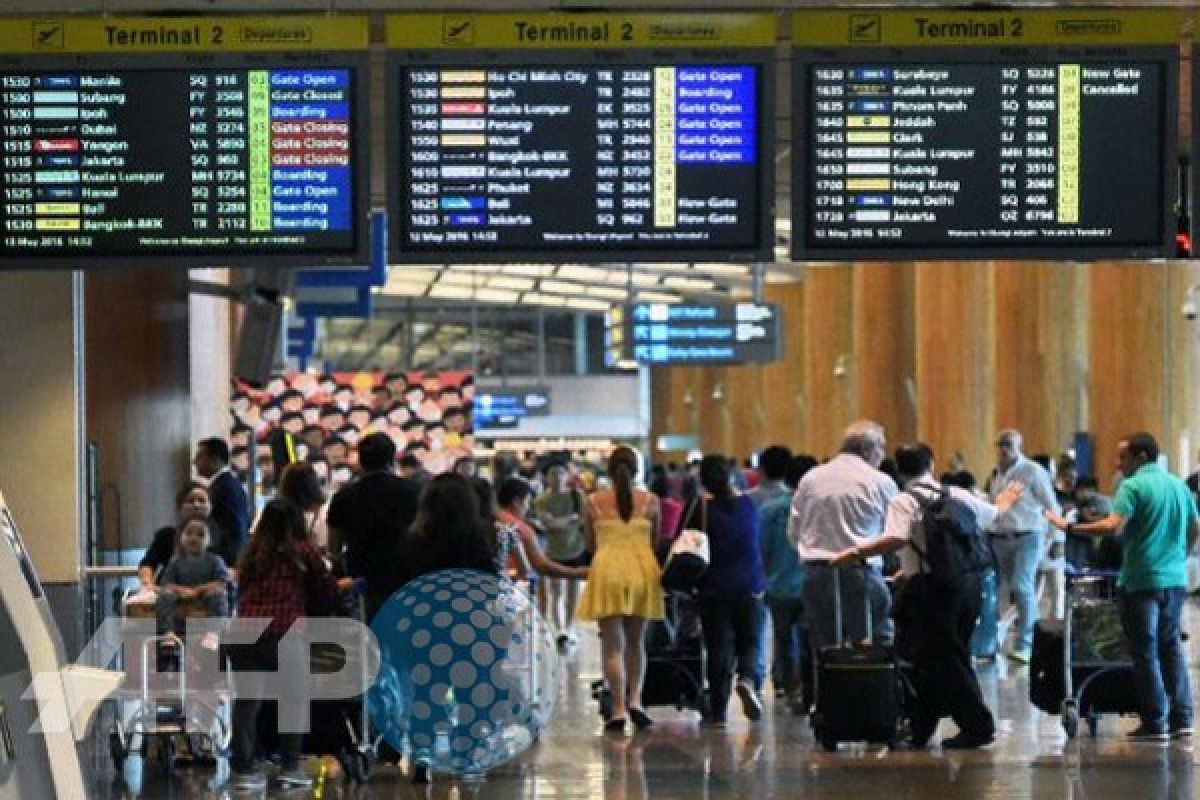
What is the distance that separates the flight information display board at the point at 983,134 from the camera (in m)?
11.0

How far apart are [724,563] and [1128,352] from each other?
45.2 ft

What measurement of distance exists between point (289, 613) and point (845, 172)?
126 inches

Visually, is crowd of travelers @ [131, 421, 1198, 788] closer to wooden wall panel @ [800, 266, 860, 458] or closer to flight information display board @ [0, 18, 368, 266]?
flight information display board @ [0, 18, 368, 266]

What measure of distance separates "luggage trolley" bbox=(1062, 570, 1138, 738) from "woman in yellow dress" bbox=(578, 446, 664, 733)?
2.25 meters

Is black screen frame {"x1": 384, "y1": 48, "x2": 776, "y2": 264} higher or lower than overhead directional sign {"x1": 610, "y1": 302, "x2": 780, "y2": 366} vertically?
higher

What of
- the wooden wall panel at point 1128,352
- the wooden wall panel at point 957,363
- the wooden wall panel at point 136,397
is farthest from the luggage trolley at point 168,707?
the wooden wall panel at point 957,363

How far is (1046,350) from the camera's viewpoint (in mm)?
30422

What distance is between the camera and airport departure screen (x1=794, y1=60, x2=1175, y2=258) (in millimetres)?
11023

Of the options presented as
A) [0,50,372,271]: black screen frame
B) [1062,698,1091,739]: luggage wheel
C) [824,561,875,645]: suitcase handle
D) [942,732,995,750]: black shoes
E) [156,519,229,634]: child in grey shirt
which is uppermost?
[0,50,372,271]: black screen frame

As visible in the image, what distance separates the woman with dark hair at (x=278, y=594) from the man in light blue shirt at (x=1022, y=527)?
7.40m

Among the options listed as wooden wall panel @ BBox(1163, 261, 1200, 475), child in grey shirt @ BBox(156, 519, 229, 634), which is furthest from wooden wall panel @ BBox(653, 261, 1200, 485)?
child in grey shirt @ BBox(156, 519, 229, 634)

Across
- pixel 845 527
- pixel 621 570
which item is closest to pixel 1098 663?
pixel 845 527

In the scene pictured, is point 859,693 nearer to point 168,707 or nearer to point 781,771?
point 781,771

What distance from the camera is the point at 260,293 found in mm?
23031
